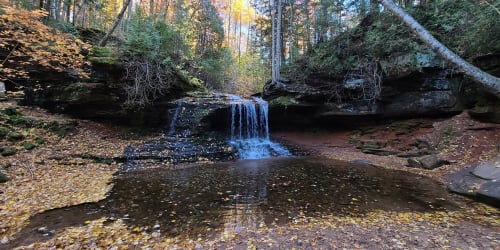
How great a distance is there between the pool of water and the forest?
0.18 ft

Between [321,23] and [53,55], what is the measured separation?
14.5 m

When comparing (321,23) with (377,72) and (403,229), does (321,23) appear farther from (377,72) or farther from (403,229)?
(403,229)

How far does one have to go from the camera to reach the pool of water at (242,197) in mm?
4895

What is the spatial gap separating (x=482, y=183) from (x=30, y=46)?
1409cm

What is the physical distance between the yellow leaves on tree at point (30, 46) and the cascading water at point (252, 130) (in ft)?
25.2

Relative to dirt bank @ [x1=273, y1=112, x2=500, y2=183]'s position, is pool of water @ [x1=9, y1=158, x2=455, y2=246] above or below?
below

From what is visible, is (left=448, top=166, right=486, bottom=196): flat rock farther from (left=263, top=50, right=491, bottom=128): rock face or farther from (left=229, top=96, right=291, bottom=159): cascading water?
(left=229, top=96, right=291, bottom=159): cascading water

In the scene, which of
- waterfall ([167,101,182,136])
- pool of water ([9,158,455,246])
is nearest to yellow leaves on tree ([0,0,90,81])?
waterfall ([167,101,182,136])

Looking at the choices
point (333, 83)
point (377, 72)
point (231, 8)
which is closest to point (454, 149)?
point (377, 72)

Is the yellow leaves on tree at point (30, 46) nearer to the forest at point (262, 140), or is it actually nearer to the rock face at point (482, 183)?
the forest at point (262, 140)

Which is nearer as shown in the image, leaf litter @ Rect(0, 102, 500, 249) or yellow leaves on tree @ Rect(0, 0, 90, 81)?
leaf litter @ Rect(0, 102, 500, 249)

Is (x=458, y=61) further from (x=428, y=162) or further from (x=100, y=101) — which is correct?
(x=100, y=101)

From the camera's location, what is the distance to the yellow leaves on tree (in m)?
7.52

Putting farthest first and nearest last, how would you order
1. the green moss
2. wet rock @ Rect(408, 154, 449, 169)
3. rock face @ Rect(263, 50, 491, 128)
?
rock face @ Rect(263, 50, 491, 128)
wet rock @ Rect(408, 154, 449, 169)
the green moss
